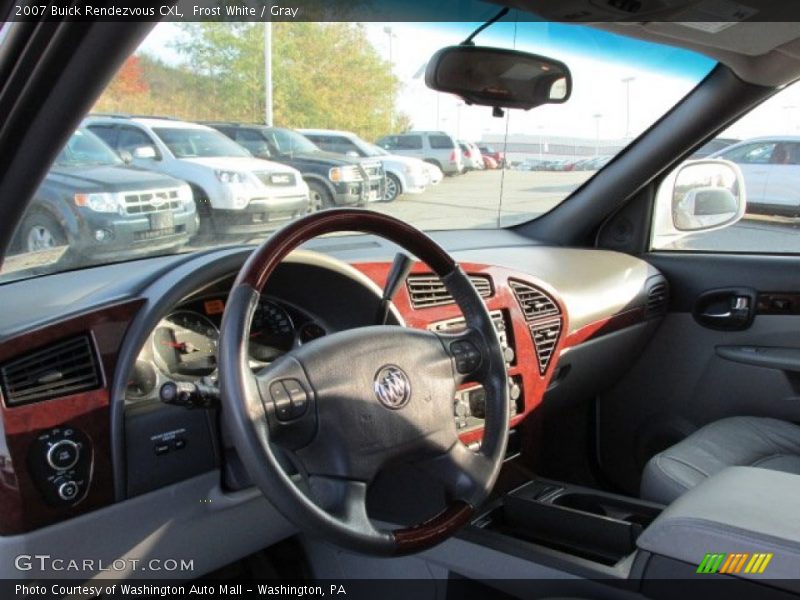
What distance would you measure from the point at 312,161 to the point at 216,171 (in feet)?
1.55

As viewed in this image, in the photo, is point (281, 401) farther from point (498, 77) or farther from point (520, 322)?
point (520, 322)

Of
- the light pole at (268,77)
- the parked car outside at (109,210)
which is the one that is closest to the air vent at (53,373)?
the parked car outside at (109,210)

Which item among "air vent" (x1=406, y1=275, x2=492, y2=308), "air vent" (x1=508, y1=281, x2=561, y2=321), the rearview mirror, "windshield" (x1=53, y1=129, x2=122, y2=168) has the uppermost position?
the rearview mirror

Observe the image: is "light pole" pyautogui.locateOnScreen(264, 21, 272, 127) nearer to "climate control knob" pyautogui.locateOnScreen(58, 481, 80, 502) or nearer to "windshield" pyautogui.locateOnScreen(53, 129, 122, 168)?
"windshield" pyautogui.locateOnScreen(53, 129, 122, 168)

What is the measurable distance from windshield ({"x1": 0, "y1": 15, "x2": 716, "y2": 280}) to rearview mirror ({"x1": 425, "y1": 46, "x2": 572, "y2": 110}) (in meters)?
0.05

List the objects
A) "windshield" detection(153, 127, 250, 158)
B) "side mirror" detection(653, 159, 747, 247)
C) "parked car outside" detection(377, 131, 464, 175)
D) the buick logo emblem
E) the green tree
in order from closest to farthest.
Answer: the buick logo emblem → "windshield" detection(153, 127, 250, 158) → the green tree → "side mirror" detection(653, 159, 747, 247) → "parked car outside" detection(377, 131, 464, 175)

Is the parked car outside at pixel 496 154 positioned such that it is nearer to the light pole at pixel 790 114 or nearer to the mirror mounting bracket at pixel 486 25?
the light pole at pixel 790 114

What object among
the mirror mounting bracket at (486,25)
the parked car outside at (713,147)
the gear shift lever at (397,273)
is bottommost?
the gear shift lever at (397,273)

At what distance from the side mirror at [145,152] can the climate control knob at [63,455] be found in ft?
3.07

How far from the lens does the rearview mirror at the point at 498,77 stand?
2.22 metres

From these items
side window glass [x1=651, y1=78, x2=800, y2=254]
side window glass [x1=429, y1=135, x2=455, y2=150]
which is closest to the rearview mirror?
side window glass [x1=651, y1=78, x2=800, y2=254]

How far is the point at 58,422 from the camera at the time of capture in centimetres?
162

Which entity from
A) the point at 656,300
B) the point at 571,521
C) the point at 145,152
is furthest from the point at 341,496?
the point at 656,300

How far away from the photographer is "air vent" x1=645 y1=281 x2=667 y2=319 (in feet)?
11.4
